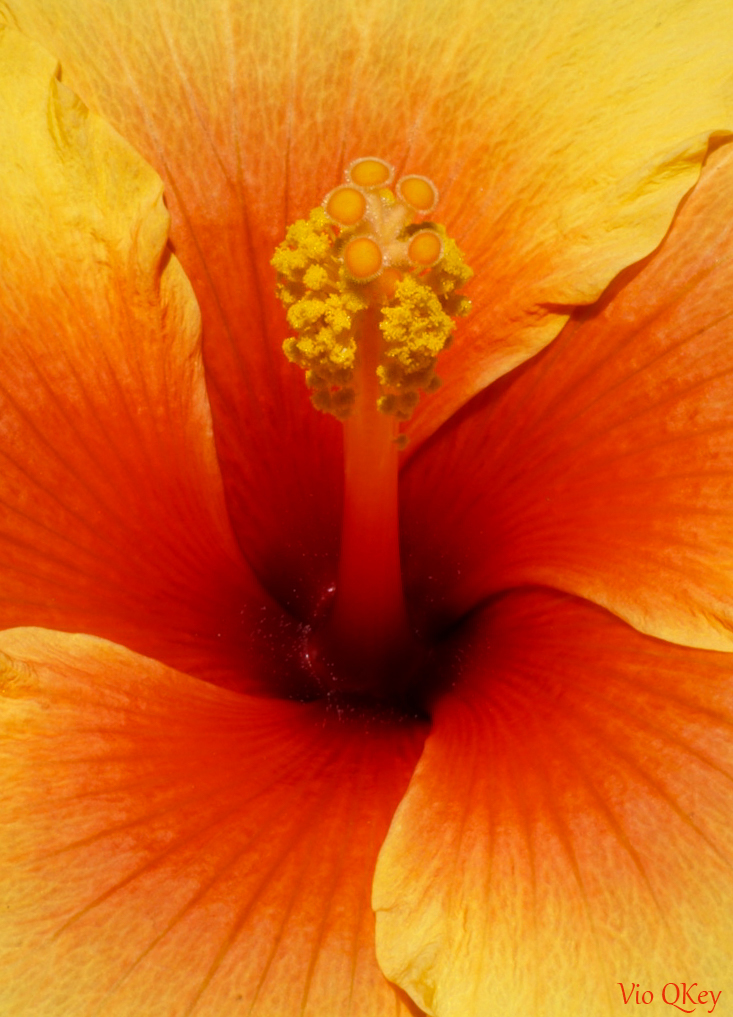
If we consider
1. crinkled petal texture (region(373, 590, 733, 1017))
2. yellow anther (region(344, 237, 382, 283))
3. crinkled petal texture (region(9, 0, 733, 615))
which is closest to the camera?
crinkled petal texture (region(373, 590, 733, 1017))

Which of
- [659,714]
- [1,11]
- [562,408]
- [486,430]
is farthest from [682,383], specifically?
[1,11]

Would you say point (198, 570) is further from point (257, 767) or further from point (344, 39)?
point (344, 39)

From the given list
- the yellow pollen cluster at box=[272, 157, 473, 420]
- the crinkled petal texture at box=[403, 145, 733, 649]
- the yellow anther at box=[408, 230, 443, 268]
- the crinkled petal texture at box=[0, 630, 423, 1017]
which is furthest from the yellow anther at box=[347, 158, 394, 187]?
the crinkled petal texture at box=[0, 630, 423, 1017]

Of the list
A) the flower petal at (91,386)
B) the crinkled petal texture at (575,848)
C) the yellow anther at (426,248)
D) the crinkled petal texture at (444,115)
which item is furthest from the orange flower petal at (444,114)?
the crinkled petal texture at (575,848)

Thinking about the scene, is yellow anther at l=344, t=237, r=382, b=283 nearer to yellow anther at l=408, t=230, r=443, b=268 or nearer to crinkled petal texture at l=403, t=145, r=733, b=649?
yellow anther at l=408, t=230, r=443, b=268

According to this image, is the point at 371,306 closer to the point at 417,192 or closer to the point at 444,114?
the point at 417,192

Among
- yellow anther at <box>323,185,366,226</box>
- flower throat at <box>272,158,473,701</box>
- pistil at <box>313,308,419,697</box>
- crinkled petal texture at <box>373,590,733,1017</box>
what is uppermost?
yellow anther at <box>323,185,366,226</box>
